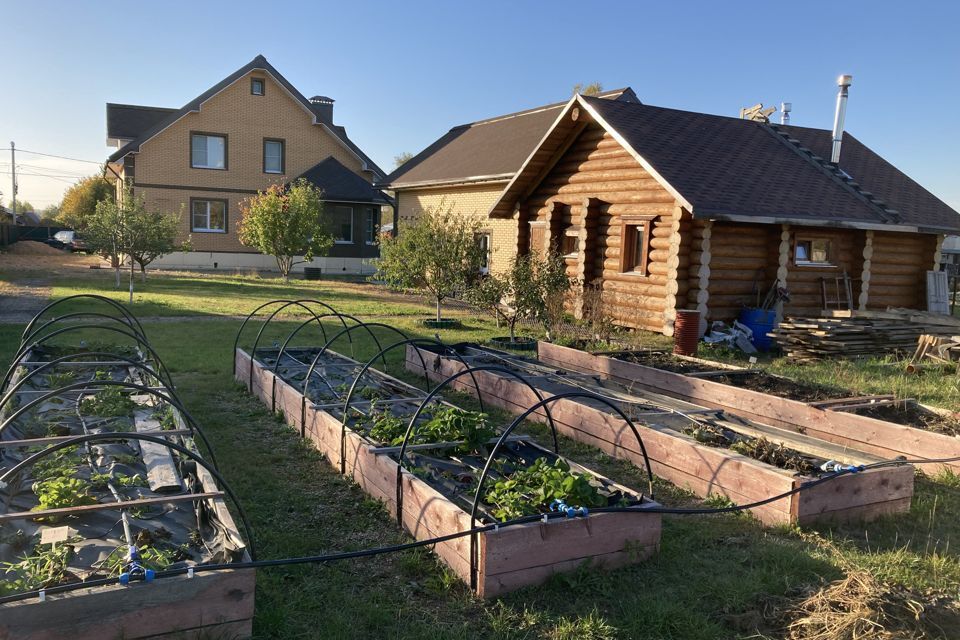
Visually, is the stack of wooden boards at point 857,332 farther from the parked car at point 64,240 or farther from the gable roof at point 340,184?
the parked car at point 64,240

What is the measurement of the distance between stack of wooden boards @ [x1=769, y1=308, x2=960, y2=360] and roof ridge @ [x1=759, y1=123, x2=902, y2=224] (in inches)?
96.2

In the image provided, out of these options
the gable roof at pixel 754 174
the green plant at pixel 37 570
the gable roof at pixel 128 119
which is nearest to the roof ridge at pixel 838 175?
the gable roof at pixel 754 174

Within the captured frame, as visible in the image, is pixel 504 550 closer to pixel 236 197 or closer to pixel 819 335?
pixel 819 335

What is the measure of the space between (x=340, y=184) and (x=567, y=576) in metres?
29.8

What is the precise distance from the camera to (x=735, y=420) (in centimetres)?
755

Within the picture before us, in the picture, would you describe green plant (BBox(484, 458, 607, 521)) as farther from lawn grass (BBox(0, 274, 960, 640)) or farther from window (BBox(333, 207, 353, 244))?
window (BBox(333, 207, 353, 244))

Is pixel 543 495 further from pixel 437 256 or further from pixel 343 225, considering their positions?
pixel 343 225

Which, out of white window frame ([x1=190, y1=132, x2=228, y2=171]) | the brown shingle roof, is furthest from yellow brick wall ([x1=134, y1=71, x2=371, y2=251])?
the brown shingle roof

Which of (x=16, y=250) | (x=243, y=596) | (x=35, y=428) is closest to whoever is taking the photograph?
(x=243, y=596)

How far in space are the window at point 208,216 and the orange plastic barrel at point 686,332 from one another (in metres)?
25.5

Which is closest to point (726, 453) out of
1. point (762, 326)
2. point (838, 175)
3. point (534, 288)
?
point (534, 288)

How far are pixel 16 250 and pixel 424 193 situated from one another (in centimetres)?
3009

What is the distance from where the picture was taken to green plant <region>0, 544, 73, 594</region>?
11.4 ft

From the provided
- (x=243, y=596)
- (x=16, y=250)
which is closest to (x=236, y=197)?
(x=16, y=250)
